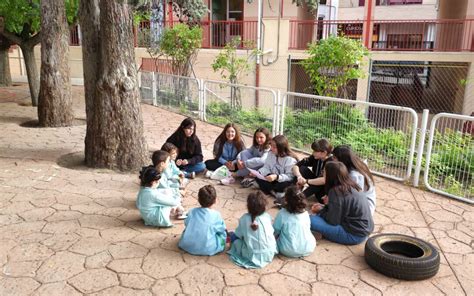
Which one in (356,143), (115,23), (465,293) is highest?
(115,23)

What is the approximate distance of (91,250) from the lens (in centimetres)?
404

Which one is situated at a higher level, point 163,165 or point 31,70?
point 31,70

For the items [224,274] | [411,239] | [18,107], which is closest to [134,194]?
[224,274]

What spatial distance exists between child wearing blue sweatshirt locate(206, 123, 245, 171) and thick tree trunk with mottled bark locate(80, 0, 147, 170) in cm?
113

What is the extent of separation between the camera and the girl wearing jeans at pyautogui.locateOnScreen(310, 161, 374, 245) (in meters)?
4.12

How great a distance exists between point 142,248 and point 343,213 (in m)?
2.00

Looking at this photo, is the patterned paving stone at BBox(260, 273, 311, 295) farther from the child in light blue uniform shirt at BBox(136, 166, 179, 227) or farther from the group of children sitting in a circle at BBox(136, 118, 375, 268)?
the child in light blue uniform shirt at BBox(136, 166, 179, 227)

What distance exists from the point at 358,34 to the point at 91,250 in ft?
49.3

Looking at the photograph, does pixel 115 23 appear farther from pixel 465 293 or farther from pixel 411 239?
pixel 465 293

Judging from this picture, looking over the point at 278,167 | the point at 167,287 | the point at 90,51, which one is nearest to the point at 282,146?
the point at 278,167

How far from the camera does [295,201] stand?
12.6 feet

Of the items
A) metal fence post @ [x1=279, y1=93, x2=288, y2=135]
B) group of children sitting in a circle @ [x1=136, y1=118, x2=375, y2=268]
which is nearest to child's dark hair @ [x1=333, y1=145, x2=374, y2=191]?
group of children sitting in a circle @ [x1=136, y1=118, x2=375, y2=268]

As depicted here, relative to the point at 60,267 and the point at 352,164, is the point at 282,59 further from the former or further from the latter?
the point at 60,267

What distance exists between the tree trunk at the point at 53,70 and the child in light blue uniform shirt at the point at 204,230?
22.9 ft
